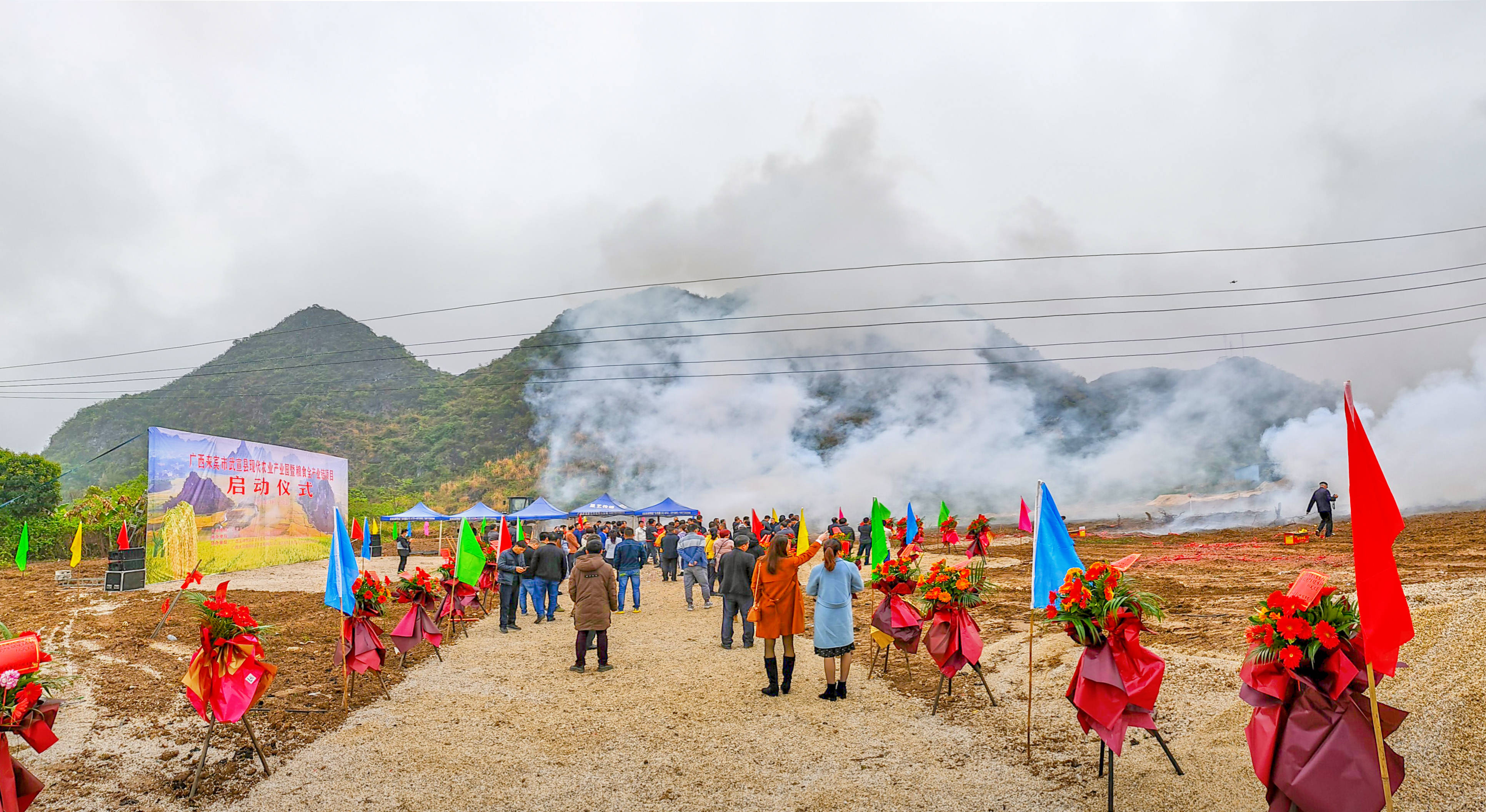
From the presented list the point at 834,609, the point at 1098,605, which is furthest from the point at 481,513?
the point at 1098,605

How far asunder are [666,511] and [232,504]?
47.8 feet

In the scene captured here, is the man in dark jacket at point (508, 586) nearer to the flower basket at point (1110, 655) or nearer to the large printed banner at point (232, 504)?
the large printed banner at point (232, 504)

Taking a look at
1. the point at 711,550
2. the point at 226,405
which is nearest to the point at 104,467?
the point at 226,405

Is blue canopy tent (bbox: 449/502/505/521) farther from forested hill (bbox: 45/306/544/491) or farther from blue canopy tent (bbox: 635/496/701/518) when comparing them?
forested hill (bbox: 45/306/544/491)

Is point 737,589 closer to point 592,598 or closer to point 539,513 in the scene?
point 592,598

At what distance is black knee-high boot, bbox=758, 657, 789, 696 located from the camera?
8.07 meters

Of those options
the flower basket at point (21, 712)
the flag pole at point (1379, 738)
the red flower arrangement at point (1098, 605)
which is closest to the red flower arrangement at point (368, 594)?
the flower basket at point (21, 712)

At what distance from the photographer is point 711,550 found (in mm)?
20875

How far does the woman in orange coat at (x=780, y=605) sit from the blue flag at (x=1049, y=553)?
266 cm

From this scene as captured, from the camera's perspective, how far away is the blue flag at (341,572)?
6852 mm

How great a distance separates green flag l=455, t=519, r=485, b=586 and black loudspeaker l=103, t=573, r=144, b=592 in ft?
36.7

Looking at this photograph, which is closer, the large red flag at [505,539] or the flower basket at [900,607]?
the flower basket at [900,607]

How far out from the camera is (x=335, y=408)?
78.8 meters

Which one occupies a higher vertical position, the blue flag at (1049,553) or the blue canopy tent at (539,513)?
the blue flag at (1049,553)
